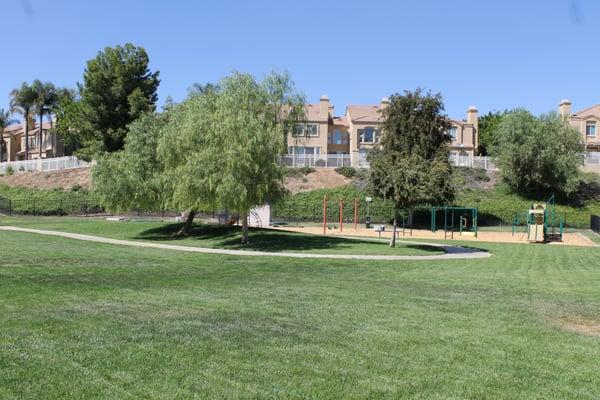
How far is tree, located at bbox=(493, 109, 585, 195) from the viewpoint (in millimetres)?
57938

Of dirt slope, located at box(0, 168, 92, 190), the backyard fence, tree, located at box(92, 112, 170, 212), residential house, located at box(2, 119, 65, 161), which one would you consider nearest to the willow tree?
tree, located at box(92, 112, 170, 212)

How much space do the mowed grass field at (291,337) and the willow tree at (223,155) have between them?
38.5ft

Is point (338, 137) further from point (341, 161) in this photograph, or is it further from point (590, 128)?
point (590, 128)

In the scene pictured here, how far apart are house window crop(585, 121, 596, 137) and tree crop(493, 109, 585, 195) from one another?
24.5 m

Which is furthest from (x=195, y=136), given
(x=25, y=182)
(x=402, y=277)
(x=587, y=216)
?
(x=25, y=182)

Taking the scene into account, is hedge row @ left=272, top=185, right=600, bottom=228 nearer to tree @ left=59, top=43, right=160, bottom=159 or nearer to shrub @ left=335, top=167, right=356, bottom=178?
shrub @ left=335, top=167, right=356, bottom=178

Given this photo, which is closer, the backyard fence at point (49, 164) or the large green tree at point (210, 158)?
the large green tree at point (210, 158)

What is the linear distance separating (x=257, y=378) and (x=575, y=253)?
2617 cm

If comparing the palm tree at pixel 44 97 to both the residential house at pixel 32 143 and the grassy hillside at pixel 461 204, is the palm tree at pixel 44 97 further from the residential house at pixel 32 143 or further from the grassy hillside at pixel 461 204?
the grassy hillside at pixel 461 204

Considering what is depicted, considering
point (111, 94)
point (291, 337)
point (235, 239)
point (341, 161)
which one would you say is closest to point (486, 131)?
point (341, 161)

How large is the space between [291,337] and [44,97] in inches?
3400

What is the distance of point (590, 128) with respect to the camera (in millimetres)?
82562

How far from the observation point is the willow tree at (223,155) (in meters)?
27.1

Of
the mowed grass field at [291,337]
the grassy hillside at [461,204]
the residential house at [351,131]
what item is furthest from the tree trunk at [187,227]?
the residential house at [351,131]
